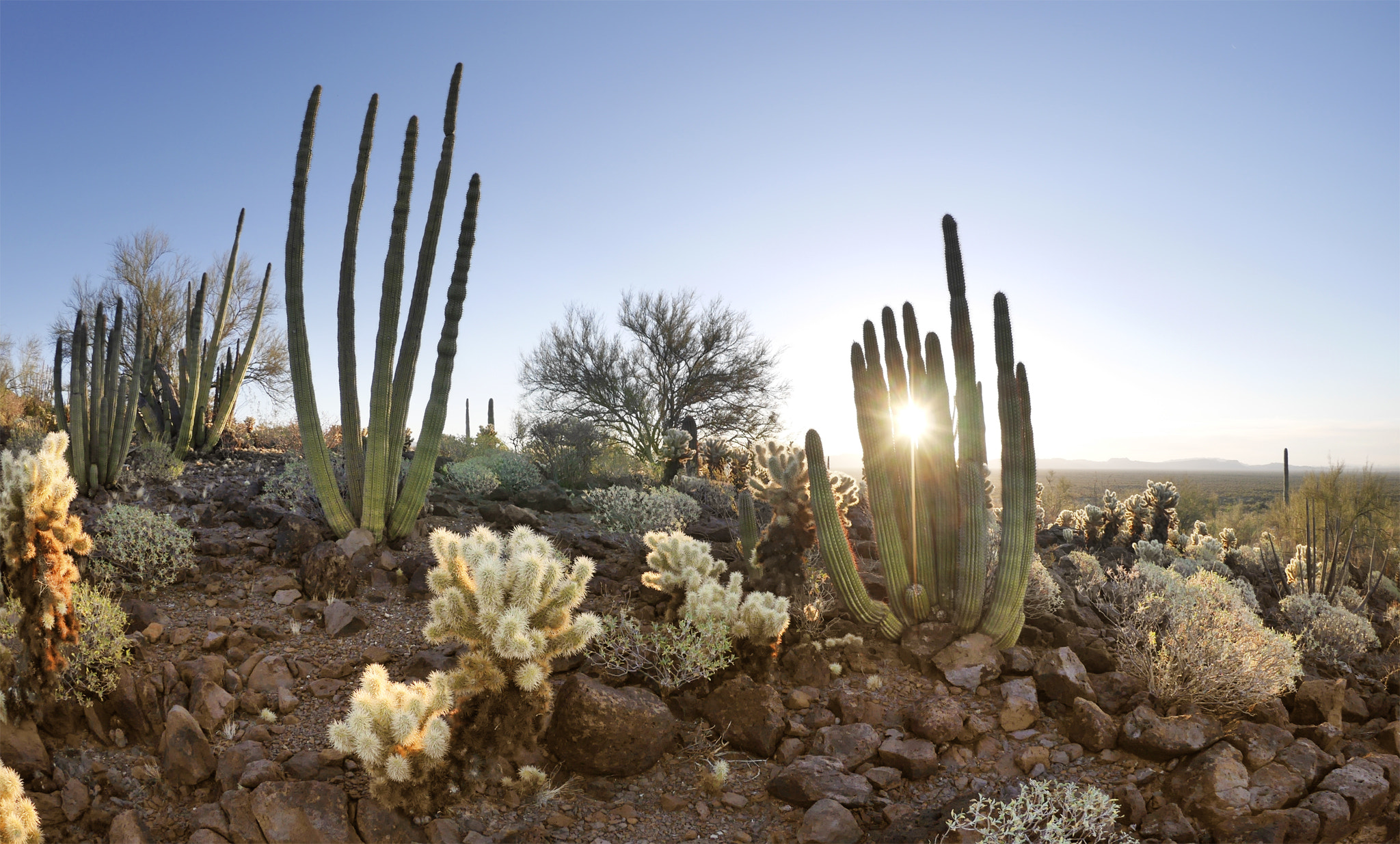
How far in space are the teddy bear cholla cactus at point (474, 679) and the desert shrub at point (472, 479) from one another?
5.40m

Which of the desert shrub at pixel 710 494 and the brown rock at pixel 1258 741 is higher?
the desert shrub at pixel 710 494

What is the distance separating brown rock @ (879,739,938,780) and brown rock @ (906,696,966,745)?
0.08m

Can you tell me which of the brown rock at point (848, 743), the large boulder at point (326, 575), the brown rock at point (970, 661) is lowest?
the brown rock at point (848, 743)

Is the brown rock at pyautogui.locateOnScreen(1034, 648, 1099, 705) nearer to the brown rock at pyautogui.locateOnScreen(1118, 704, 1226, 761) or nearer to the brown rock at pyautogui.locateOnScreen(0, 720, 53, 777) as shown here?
the brown rock at pyautogui.locateOnScreen(1118, 704, 1226, 761)

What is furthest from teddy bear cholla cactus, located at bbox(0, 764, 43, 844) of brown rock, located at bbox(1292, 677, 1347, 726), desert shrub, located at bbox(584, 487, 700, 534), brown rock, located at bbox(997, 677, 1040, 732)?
brown rock, located at bbox(1292, 677, 1347, 726)

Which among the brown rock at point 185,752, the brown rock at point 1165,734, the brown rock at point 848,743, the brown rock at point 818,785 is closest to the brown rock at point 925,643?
the brown rock at point 848,743

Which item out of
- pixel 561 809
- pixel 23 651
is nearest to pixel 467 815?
pixel 561 809

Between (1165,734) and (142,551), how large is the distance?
6710mm

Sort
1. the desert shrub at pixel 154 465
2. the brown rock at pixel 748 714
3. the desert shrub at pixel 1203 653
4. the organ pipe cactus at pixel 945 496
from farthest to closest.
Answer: the desert shrub at pixel 154 465 → the organ pipe cactus at pixel 945 496 → the desert shrub at pixel 1203 653 → the brown rock at pixel 748 714

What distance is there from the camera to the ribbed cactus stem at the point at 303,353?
637cm

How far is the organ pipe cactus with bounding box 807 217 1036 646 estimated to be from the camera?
5.35m

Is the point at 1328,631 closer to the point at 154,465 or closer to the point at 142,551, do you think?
the point at 142,551

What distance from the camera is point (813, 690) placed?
15.8 feet

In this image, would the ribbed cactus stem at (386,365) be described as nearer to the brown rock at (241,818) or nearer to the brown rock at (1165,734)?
the brown rock at (241,818)
